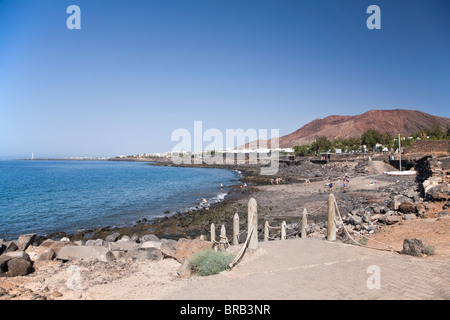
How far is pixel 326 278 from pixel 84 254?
322 inches

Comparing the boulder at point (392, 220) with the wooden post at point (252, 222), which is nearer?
the wooden post at point (252, 222)

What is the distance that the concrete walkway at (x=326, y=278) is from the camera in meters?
5.73

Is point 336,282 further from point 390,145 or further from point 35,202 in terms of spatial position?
point 390,145

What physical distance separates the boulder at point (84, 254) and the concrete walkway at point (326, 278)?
4.52 metres

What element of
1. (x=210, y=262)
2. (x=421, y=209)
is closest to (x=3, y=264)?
(x=210, y=262)

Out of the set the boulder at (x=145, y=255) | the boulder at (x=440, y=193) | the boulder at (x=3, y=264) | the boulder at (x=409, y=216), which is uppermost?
the boulder at (x=440, y=193)

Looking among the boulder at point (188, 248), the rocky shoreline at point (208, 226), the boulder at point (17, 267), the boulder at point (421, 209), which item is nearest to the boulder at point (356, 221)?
the rocky shoreline at point (208, 226)

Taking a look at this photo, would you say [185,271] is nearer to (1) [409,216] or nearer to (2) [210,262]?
(2) [210,262]

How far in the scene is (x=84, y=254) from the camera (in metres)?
10.2

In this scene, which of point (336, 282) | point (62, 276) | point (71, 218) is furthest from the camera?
point (71, 218)

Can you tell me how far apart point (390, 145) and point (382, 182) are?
144 feet

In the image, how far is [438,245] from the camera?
895cm

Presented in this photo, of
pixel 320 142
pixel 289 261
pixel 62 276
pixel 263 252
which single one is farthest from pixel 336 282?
pixel 320 142

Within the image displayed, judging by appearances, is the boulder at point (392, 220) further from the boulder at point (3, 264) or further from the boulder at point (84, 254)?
the boulder at point (3, 264)
